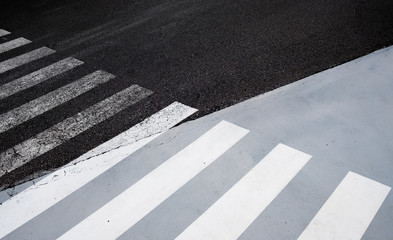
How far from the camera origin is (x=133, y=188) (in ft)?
13.8

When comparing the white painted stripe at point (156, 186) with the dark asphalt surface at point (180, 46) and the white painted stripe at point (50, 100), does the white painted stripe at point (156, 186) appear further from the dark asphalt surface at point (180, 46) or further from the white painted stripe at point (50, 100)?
the white painted stripe at point (50, 100)

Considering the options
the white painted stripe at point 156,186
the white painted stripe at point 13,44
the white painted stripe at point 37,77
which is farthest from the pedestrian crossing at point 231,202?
the white painted stripe at point 13,44

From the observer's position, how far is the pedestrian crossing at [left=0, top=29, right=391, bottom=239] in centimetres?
368

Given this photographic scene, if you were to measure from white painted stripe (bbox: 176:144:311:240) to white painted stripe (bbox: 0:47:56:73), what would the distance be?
17.4ft

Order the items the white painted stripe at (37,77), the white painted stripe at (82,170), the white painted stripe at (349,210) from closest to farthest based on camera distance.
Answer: the white painted stripe at (349,210), the white painted stripe at (82,170), the white painted stripe at (37,77)

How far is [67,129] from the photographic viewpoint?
518 centimetres

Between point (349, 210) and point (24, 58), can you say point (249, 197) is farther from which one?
point (24, 58)

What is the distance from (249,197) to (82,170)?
7.13ft

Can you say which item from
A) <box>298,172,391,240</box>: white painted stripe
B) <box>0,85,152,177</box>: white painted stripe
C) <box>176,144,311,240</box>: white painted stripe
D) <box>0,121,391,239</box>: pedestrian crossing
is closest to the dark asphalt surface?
<box>0,85,152,177</box>: white painted stripe

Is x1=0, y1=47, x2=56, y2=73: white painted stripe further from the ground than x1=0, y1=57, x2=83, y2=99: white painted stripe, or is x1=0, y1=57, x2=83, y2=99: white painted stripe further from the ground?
x1=0, y1=47, x2=56, y2=73: white painted stripe

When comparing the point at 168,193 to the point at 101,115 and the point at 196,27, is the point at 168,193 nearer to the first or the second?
the point at 101,115

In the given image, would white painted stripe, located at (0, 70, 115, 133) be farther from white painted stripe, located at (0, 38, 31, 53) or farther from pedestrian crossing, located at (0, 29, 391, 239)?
white painted stripe, located at (0, 38, 31, 53)

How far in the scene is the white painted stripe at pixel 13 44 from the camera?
300 inches

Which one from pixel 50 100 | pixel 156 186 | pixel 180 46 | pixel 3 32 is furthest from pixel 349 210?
pixel 3 32
